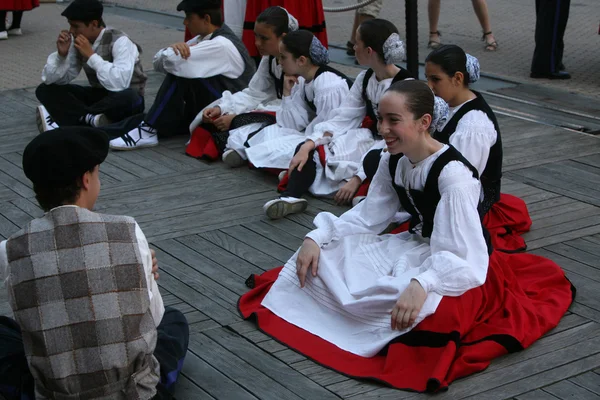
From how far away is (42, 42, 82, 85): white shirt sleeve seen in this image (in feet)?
17.9

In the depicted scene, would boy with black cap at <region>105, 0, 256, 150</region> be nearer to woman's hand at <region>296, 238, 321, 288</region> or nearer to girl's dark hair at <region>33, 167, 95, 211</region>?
woman's hand at <region>296, 238, 321, 288</region>

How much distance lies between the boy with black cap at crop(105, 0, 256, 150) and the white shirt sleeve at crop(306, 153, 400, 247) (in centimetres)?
234

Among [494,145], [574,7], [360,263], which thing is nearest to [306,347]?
[360,263]

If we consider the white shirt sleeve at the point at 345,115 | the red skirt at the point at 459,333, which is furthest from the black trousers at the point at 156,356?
the white shirt sleeve at the point at 345,115

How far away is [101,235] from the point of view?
7.02ft

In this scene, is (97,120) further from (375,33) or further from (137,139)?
(375,33)

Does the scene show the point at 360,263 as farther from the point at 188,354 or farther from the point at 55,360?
the point at 55,360

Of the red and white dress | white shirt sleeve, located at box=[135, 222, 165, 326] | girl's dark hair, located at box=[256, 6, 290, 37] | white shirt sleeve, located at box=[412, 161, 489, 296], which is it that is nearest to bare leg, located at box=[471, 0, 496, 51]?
girl's dark hair, located at box=[256, 6, 290, 37]

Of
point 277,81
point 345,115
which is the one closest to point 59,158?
point 345,115

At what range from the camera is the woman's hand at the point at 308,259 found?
2.92 m

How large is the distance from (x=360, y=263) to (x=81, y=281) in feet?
3.60

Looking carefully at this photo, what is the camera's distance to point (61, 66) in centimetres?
546

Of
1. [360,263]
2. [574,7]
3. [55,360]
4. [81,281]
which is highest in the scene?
[81,281]

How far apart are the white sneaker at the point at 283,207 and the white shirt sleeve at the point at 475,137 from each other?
88cm
